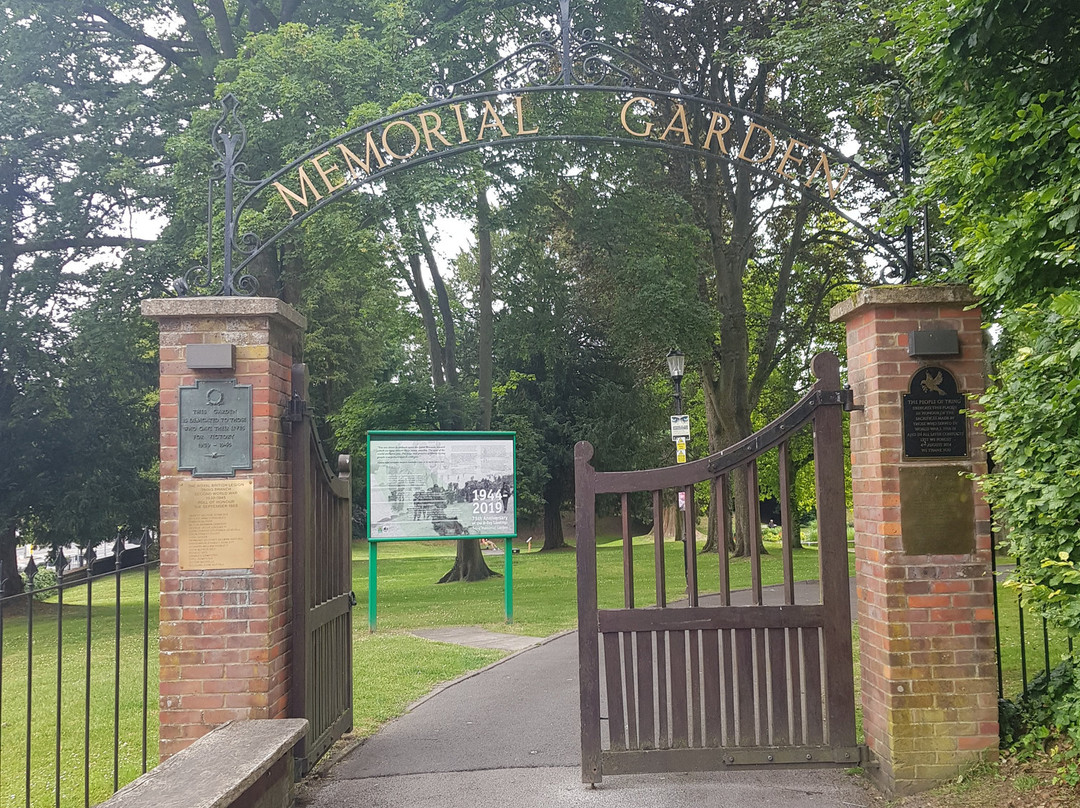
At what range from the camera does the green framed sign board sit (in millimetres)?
13180

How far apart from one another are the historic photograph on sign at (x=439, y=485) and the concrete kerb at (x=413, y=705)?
5.46 ft

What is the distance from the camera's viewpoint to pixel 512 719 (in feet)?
23.9

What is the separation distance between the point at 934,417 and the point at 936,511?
1.69 feet

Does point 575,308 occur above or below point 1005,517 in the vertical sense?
above

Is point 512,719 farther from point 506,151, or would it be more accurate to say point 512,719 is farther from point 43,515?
point 43,515

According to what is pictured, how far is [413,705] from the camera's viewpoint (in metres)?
7.99

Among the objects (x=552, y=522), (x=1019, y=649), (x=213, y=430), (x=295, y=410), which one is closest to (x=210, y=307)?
(x=213, y=430)

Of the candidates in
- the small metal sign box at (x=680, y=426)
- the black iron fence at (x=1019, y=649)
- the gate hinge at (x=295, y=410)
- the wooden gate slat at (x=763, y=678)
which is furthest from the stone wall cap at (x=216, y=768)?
the small metal sign box at (x=680, y=426)

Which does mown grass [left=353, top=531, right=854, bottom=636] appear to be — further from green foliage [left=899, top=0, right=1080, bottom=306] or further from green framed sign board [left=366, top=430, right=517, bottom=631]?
green foliage [left=899, top=0, right=1080, bottom=306]

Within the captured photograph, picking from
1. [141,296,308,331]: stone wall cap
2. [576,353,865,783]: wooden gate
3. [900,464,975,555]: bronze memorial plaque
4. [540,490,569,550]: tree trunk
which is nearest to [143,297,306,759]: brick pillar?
[141,296,308,331]: stone wall cap

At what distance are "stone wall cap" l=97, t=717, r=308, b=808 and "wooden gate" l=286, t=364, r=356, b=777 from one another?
59 cm

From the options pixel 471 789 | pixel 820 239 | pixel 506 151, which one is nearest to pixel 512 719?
pixel 471 789

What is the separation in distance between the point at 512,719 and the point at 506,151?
14777 millimetres

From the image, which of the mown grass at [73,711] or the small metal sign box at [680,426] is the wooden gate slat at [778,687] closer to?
the mown grass at [73,711]
